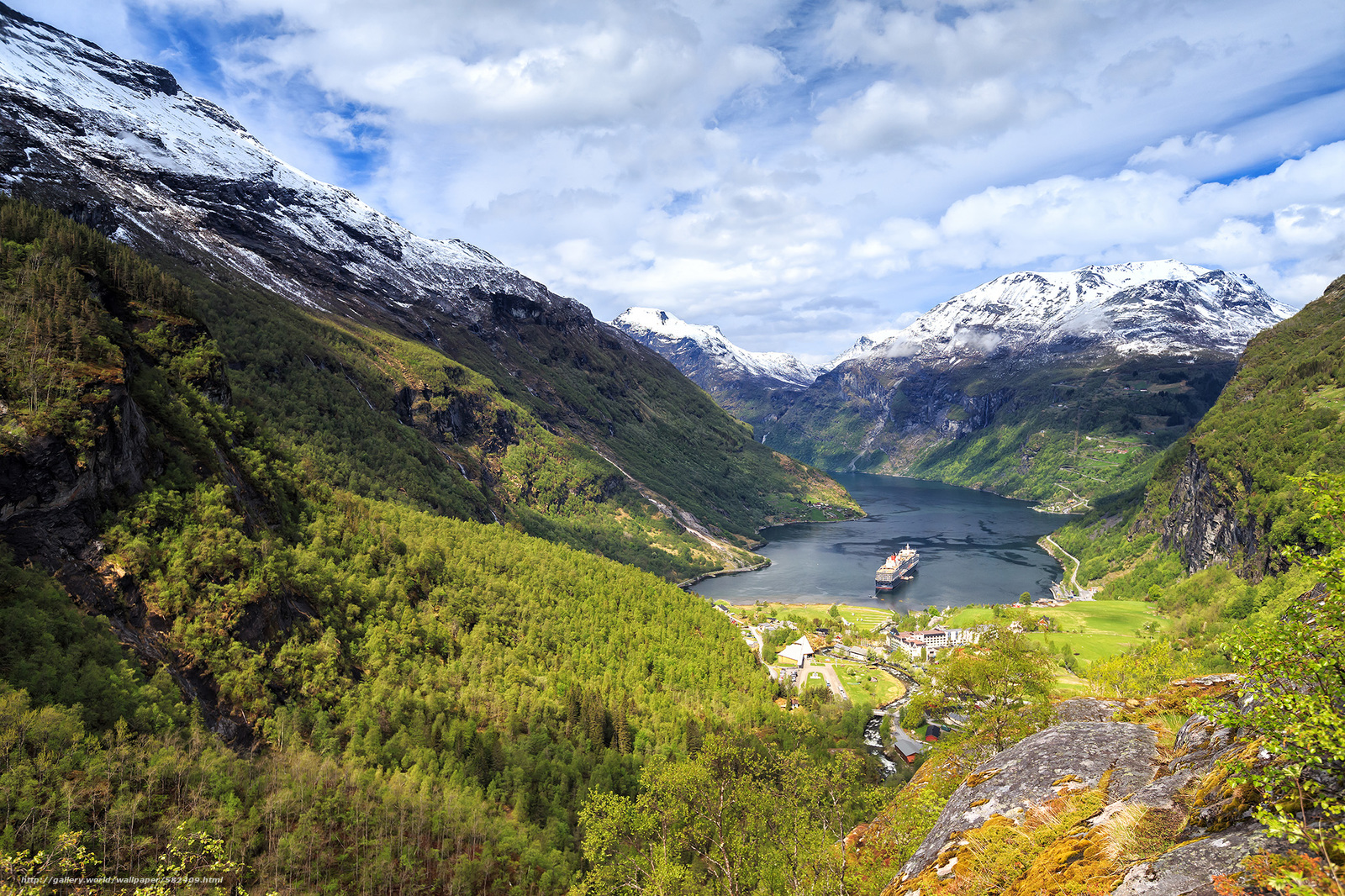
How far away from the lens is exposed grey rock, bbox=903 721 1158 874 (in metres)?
14.8

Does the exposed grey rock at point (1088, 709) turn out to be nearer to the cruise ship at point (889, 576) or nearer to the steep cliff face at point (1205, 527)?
the steep cliff face at point (1205, 527)

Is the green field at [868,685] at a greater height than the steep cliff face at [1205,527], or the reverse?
the steep cliff face at [1205,527]

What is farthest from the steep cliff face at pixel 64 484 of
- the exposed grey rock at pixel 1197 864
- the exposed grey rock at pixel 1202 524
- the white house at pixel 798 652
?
the exposed grey rock at pixel 1202 524

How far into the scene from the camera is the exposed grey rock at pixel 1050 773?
1475 cm

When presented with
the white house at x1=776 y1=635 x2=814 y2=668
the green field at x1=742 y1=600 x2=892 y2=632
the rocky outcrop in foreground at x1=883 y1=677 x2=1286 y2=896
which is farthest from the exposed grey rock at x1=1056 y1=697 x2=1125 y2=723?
the green field at x1=742 y1=600 x2=892 y2=632

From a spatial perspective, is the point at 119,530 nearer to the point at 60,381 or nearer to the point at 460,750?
the point at 60,381

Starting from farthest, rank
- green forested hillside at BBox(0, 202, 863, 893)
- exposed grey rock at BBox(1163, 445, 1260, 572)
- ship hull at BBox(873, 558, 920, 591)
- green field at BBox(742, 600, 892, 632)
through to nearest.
A: 1. ship hull at BBox(873, 558, 920, 591)
2. green field at BBox(742, 600, 892, 632)
3. exposed grey rock at BBox(1163, 445, 1260, 572)
4. green forested hillside at BBox(0, 202, 863, 893)

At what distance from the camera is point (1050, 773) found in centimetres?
1570

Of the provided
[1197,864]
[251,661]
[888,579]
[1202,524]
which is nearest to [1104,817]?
[1197,864]

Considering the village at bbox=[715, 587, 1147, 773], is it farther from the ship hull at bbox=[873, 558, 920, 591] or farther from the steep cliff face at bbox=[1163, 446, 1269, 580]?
the steep cliff face at bbox=[1163, 446, 1269, 580]

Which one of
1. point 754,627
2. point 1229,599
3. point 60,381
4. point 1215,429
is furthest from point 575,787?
point 1215,429

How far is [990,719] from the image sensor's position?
29.4 meters

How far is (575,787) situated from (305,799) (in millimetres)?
29295

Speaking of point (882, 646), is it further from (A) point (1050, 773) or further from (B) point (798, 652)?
(A) point (1050, 773)
